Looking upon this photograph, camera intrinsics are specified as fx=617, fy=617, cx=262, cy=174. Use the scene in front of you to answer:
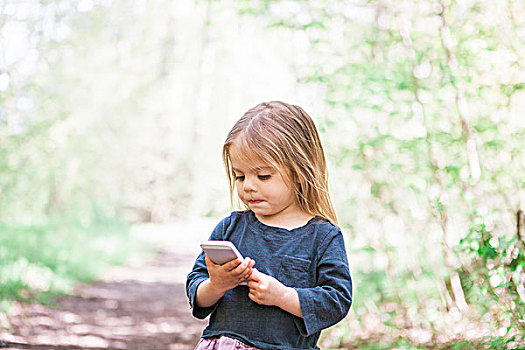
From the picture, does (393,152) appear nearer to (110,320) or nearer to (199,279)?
(199,279)

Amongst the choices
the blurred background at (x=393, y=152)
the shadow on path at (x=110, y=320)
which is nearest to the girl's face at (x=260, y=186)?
the blurred background at (x=393, y=152)

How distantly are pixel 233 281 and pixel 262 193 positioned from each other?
0.32m

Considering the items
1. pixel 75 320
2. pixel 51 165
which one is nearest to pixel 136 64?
pixel 51 165

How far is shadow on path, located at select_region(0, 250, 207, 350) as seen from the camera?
5137 millimetres

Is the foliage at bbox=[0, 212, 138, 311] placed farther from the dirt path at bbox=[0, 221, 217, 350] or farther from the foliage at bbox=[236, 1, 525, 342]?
the foliage at bbox=[236, 1, 525, 342]

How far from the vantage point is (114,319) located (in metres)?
6.27

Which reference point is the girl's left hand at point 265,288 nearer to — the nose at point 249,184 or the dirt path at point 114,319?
the nose at point 249,184

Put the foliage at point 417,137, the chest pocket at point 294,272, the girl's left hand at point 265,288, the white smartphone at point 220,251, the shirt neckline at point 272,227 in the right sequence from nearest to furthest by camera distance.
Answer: the white smartphone at point 220,251
the girl's left hand at point 265,288
the chest pocket at point 294,272
the shirt neckline at point 272,227
the foliage at point 417,137

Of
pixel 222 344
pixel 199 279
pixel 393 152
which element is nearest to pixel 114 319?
pixel 393 152

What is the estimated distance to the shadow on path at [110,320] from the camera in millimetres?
5137

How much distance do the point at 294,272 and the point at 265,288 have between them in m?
0.16

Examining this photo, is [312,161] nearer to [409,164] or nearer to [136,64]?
[409,164]

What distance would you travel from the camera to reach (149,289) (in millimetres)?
8406

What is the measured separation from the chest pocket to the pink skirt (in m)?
0.23
